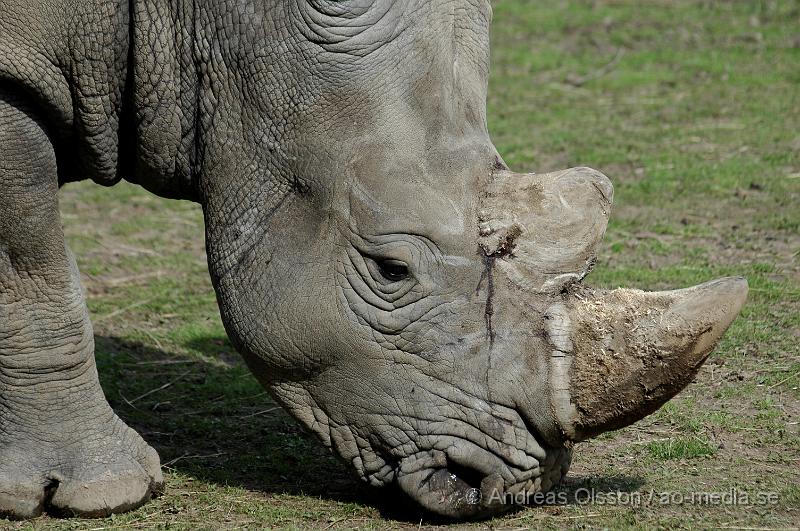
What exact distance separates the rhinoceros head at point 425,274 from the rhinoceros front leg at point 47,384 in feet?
2.69

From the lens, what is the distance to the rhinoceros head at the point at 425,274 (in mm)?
4488

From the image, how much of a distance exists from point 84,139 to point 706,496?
271 centimetres

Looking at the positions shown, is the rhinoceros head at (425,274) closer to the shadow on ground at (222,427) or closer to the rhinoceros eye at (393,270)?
the rhinoceros eye at (393,270)

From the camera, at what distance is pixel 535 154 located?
376 inches

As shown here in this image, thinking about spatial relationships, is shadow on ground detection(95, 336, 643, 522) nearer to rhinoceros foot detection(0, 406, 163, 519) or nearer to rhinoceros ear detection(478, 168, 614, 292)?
rhinoceros foot detection(0, 406, 163, 519)

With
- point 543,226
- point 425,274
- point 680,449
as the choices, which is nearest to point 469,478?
point 425,274

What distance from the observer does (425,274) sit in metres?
4.61

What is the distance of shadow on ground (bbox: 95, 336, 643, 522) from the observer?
17.2 ft

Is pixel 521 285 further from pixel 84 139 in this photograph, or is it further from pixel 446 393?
pixel 84 139

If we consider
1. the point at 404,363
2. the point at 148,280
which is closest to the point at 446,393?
the point at 404,363

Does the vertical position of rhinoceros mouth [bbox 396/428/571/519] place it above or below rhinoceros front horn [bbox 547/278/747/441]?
below

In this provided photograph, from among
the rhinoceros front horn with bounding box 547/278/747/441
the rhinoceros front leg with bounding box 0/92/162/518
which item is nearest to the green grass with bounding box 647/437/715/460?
the rhinoceros front horn with bounding box 547/278/747/441

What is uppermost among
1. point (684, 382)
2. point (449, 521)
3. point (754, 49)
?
point (754, 49)

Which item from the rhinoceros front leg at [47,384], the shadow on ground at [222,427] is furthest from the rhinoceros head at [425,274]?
the rhinoceros front leg at [47,384]
